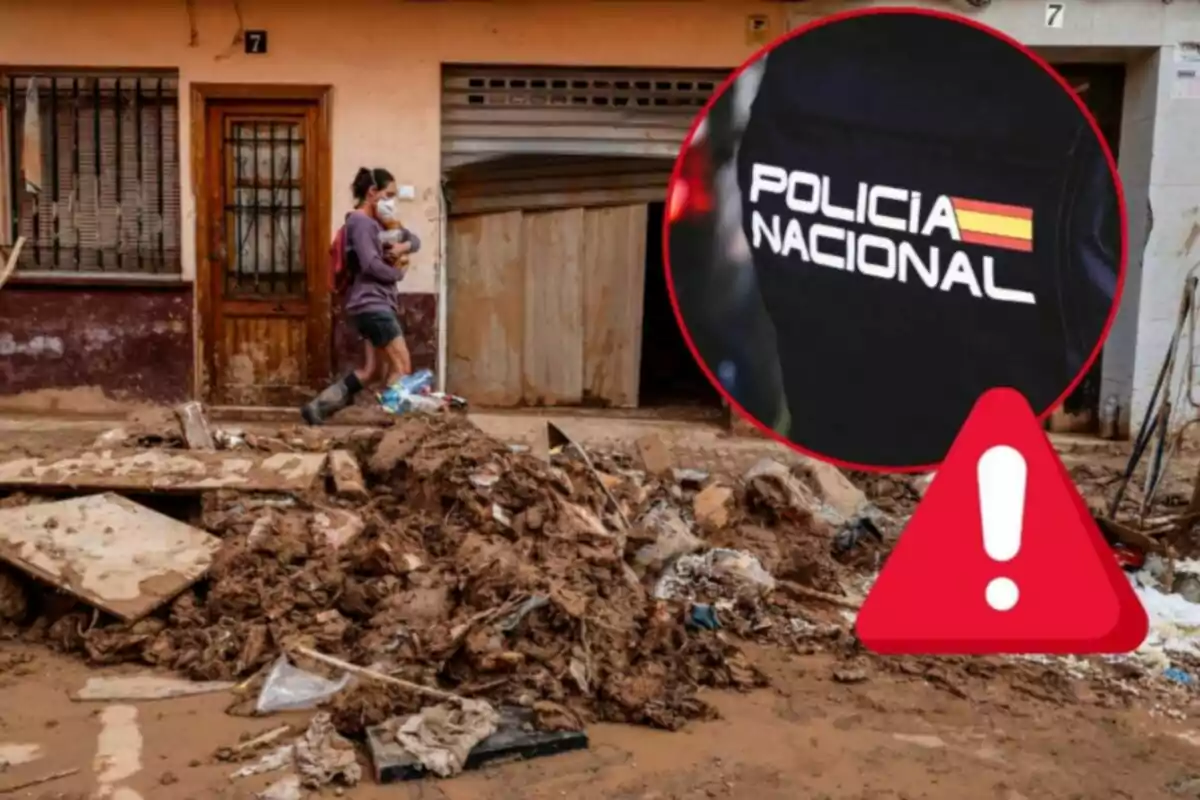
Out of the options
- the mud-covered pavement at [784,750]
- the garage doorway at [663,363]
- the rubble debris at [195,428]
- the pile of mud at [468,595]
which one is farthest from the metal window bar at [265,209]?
the mud-covered pavement at [784,750]

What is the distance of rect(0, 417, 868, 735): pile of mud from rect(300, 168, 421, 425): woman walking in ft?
6.84

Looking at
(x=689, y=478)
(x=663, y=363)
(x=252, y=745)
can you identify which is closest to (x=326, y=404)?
(x=689, y=478)

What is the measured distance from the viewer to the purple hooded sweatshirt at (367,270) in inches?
315

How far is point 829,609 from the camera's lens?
5.37m

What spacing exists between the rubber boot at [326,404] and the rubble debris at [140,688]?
3976mm

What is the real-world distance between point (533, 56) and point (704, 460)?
11.5 ft

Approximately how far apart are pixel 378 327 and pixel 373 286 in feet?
0.98

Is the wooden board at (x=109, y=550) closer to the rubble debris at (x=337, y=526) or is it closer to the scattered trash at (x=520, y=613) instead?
the rubble debris at (x=337, y=526)

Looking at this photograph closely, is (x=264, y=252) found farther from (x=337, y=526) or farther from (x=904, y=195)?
(x=904, y=195)

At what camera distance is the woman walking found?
8.03m

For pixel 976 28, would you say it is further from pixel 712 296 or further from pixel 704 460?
pixel 704 460

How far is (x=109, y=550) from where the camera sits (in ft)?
16.1

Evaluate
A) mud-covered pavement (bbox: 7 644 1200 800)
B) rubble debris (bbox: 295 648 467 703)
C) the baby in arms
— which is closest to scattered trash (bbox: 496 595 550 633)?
rubble debris (bbox: 295 648 467 703)

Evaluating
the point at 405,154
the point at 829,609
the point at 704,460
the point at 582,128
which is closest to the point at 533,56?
the point at 582,128
